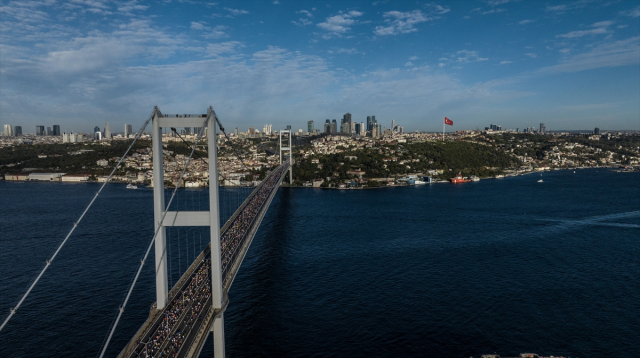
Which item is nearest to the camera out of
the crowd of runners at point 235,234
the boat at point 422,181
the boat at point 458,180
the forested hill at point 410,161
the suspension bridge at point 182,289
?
the suspension bridge at point 182,289

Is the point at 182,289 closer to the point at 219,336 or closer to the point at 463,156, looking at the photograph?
the point at 219,336

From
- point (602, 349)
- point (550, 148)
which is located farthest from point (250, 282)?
point (550, 148)

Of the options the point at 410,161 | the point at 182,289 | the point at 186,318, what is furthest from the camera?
the point at 410,161

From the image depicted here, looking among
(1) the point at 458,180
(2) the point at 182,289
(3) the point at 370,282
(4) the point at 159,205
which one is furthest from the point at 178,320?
(1) the point at 458,180

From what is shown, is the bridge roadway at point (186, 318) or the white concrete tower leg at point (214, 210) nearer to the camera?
the bridge roadway at point (186, 318)

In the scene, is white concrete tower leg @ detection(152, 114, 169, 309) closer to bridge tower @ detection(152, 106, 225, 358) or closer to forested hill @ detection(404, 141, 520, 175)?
bridge tower @ detection(152, 106, 225, 358)

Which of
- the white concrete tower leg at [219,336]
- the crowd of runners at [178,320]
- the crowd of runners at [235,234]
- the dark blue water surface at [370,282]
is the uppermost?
the crowd of runners at [235,234]

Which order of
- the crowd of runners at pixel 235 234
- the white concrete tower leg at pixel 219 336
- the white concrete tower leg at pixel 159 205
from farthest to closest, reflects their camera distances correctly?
the crowd of runners at pixel 235 234 < the white concrete tower leg at pixel 219 336 < the white concrete tower leg at pixel 159 205

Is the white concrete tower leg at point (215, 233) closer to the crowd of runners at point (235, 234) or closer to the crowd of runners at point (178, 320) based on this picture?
the crowd of runners at point (178, 320)

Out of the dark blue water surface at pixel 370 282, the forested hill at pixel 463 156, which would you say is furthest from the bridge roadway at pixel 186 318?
the forested hill at pixel 463 156
